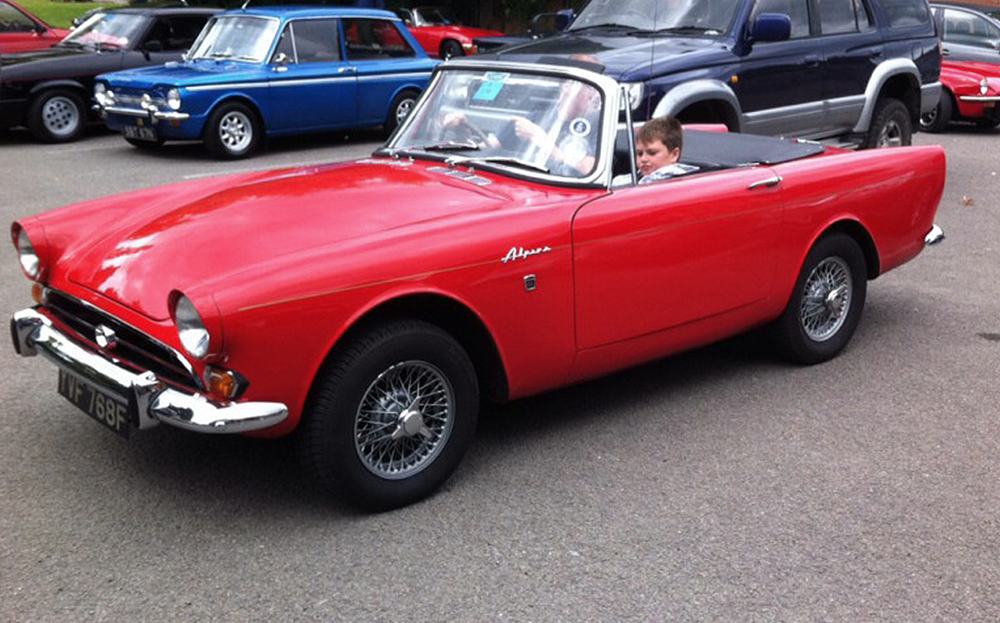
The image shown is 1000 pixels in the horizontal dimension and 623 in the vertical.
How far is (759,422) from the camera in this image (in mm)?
4930

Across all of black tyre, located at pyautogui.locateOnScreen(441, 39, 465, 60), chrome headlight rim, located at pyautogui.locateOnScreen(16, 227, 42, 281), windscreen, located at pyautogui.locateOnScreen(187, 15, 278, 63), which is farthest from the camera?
black tyre, located at pyautogui.locateOnScreen(441, 39, 465, 60)

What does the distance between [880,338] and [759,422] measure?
62.3 inches

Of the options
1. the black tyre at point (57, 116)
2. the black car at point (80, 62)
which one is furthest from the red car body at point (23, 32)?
the black tyre at point (57, 116)

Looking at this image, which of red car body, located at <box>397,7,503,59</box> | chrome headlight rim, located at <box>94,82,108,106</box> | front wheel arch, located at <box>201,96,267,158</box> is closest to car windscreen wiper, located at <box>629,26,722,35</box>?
front wheel arch, located at <box>201,96,267,158</box>

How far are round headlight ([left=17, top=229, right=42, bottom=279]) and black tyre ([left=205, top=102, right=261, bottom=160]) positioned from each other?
7.75 metres

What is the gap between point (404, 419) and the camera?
3.96 meters

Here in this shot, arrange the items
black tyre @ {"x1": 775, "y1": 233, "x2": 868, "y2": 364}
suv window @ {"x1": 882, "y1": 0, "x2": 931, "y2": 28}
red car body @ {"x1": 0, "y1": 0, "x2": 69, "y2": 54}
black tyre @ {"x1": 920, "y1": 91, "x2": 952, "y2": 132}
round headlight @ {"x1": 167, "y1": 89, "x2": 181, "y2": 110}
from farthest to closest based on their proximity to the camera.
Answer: red car body @ {"x1": 0, "y1": 0, "x2": 69, "y2": 54}, black tyre @ {"x1": 920, "y1": 91, "x2": 952, "y2": 132}, round headlight @ {"x1": 167, "y1": 89, "x2": 181, "y2": 110}, suv window @ {"x1": 882, "y1": 0, "x2": 931, "y2": 28}, black tyre @ {"x1": 775, "y1": 233, "x2": 868, "y2": 364}

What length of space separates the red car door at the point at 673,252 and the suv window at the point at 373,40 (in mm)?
8835

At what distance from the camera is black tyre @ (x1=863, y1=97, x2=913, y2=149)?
10.0 m

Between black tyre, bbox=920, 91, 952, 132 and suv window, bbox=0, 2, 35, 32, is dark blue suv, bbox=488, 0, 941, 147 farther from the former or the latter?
suv window, bbox=0, 2, 35, 32

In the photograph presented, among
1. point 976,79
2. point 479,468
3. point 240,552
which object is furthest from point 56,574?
point 976,79

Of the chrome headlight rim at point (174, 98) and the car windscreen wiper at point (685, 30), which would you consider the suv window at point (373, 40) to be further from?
the car windscreen wiper at point (685, 30)

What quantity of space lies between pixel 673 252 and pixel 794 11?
5533mm

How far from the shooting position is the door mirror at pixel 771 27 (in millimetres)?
8492
